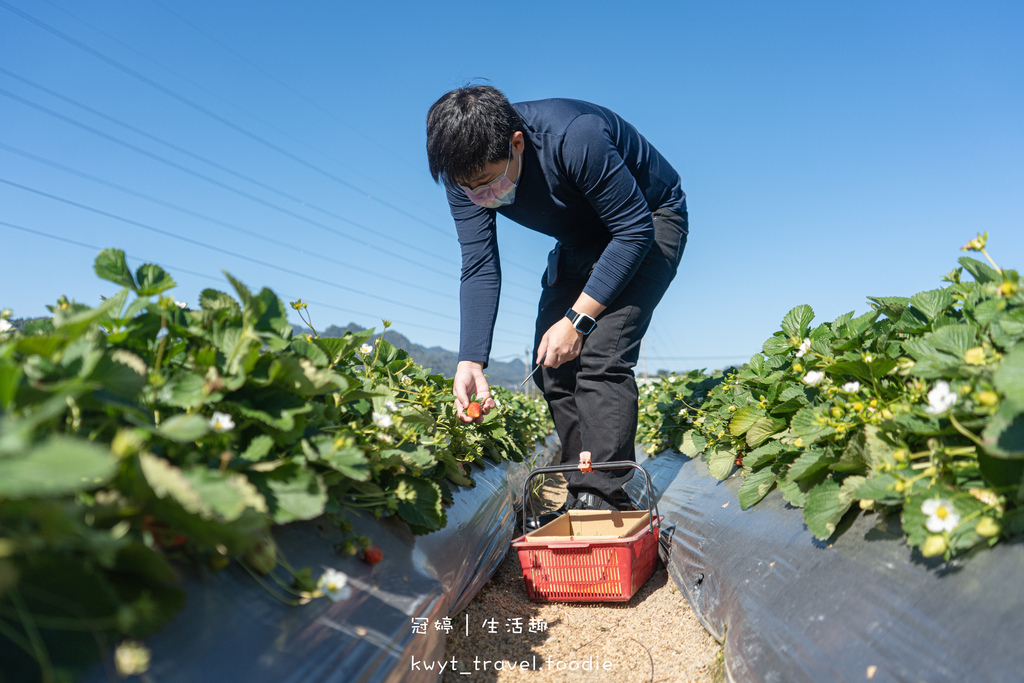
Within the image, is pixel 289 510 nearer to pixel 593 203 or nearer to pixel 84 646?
pixel 84 646

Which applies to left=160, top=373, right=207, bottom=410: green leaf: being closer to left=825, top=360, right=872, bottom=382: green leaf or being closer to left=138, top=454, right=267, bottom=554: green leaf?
left=138, top=454, right=267, bottom=554: green leaf

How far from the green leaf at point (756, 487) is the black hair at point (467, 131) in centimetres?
133

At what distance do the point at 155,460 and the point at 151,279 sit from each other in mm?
595

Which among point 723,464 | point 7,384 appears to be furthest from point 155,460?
point 723,464

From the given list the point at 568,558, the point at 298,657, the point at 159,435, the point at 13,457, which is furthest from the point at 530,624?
the point at 13,457

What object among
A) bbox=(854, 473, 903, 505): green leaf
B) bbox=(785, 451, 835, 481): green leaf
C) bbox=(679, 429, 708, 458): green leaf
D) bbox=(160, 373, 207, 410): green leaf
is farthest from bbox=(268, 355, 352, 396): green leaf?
bbox=(679, 429, 708, 458): green leaf

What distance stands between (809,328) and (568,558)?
43.4 inches

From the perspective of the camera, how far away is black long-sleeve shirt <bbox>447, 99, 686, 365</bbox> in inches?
91.0

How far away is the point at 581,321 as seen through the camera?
244 centimetres

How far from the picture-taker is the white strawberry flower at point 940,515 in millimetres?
1001

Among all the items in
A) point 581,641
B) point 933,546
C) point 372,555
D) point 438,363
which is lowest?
point 438,363

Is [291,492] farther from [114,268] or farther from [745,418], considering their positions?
[745,418]

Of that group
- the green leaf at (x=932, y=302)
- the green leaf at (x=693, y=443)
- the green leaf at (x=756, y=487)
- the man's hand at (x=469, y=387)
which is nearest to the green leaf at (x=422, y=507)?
the man's hand at (x=469, y=387)

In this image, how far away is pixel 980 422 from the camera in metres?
1.04
